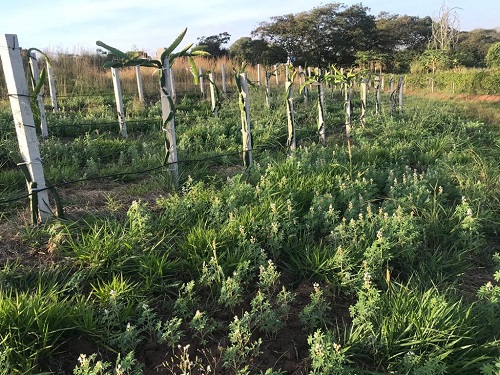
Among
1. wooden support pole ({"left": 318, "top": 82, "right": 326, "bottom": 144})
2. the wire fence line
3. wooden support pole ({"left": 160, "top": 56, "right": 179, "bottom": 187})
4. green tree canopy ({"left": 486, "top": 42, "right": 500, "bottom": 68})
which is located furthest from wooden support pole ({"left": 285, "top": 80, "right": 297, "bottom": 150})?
green tree canopy ({"left": 486, "top": 42, "right": 500, "bottom": 68})

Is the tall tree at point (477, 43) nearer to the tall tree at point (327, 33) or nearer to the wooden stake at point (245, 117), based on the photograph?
the tall tree at point (327, 33)

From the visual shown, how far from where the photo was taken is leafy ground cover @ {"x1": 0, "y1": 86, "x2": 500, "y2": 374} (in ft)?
6.22

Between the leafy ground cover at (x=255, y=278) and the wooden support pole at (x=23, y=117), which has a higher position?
the wooden support pole at (x=23, y=117)

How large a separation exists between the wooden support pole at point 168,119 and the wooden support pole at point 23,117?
1092 mm

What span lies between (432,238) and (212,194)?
5.85ft

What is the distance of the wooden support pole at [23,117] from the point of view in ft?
8.66

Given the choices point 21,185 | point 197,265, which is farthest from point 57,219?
point 21,185

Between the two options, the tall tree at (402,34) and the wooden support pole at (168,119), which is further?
the tall tree at (402,34)

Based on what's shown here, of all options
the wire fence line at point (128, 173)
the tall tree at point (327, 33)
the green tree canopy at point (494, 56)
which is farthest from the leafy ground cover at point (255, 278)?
the tall tree at point (327, 33)

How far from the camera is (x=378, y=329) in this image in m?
2.00

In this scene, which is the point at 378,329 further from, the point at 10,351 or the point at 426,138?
the point at 426,138

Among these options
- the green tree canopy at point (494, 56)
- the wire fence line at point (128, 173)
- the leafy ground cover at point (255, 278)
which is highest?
the green tree canopy at point (494, 56)

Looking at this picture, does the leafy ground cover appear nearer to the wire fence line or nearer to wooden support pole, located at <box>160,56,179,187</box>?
the wire fence line

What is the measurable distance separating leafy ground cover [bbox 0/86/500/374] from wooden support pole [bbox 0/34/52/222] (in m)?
0.22
